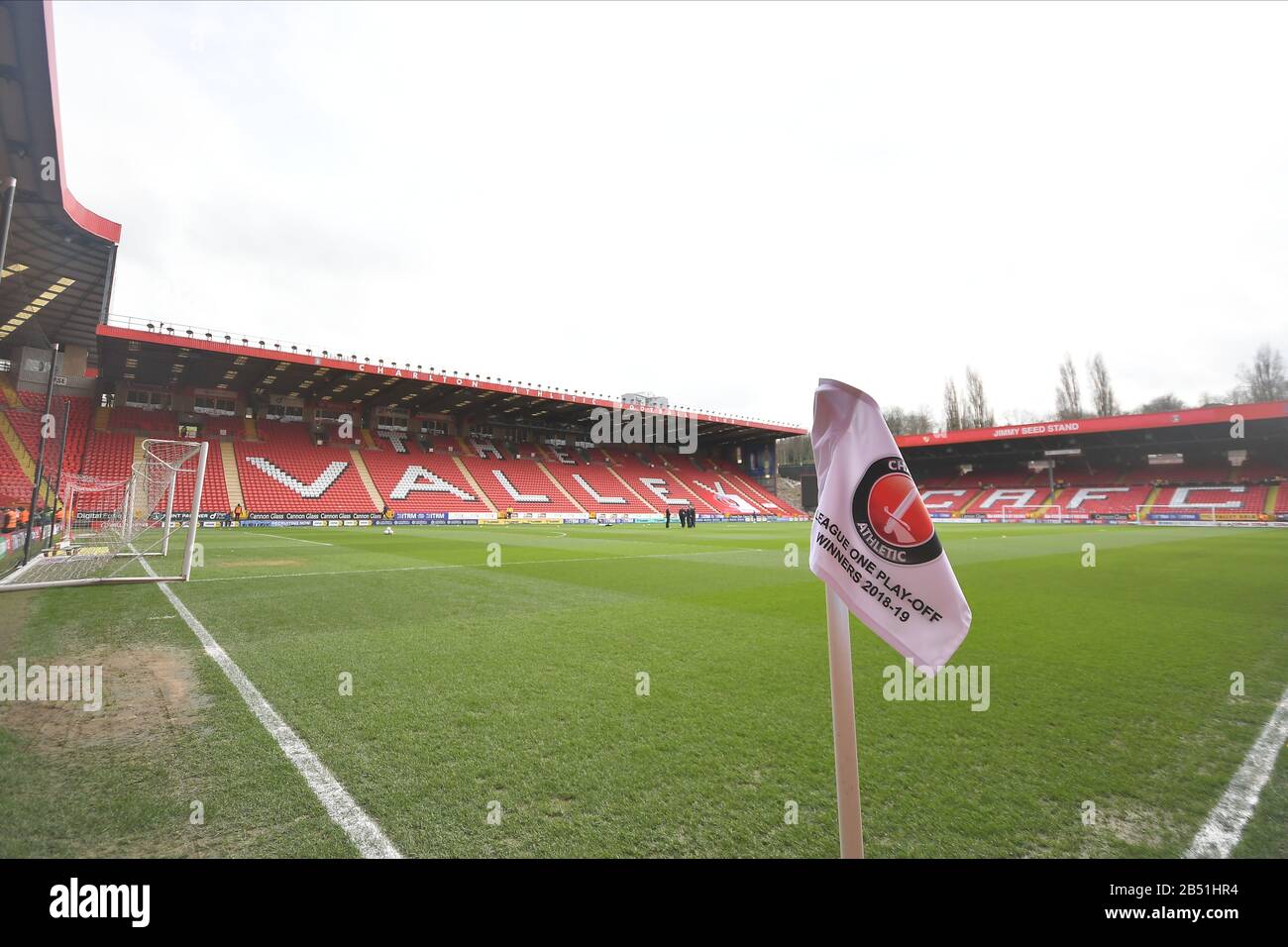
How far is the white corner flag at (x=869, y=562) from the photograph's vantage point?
2.02 metres

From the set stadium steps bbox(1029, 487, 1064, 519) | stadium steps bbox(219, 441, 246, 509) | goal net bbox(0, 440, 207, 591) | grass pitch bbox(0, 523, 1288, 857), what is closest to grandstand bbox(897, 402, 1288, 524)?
stadium steps bbox(1029, 487, 1064, 519)

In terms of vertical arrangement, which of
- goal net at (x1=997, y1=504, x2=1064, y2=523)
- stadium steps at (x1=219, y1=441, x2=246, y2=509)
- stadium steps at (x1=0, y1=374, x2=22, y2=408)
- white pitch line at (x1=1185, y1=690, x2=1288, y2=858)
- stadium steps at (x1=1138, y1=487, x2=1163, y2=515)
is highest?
stadium steps at (x1=0, y1=374, x2=22, y2=408)

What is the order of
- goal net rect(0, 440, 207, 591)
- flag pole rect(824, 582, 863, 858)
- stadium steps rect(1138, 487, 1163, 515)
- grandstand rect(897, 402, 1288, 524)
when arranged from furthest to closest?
1. stadium steps rect(1138, 487, 1163, 515)
2. grandstand rect(897, 402, 1288, 524)
3. goal net rect(0, 440, 207, 591)
4. flag pole rect(824, 582, 863, 858)

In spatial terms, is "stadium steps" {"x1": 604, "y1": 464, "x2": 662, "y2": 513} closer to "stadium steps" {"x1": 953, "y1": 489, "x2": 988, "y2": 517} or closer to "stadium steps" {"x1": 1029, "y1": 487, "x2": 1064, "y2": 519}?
"stadium steps" {"x1": 953, "y1": 489, "x2": 988, "y2": 517}

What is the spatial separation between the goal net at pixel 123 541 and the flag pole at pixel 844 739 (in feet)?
40.9

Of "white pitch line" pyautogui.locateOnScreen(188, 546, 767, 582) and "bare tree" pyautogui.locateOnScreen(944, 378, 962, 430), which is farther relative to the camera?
"bare tree" pyautogui.locateOnScreen(944, 378, 962, 430)

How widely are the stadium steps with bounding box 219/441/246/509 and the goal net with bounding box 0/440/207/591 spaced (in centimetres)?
501

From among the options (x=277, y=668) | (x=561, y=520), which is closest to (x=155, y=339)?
(x=561, y=520)

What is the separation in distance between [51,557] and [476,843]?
18.5 m

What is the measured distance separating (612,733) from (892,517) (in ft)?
9.03
